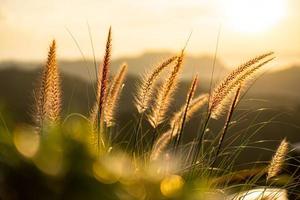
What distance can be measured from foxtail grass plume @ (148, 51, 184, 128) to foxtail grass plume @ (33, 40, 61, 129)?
44 centimetres

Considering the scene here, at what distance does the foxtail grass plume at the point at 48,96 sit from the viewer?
1.93 meters

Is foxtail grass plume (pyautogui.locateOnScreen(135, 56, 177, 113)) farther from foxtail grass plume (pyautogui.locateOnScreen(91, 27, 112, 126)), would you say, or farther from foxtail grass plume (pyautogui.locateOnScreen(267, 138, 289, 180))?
foxtail grass plume (pyautogui.locateOnScreen(267, 138, 289, 180))

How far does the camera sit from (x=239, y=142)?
114 inches

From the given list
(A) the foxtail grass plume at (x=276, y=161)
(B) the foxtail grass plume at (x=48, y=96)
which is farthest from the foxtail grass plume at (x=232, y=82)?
(B) the foxtail grass plume at (x=48, y=96)

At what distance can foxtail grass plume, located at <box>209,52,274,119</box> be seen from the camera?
245 cm

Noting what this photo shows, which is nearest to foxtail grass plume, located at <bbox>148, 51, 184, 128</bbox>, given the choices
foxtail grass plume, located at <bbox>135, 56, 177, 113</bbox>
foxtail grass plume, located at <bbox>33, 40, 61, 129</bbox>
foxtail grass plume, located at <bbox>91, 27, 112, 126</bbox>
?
foxtail grass plume, located at <bbox>135, 56, 177, 113</bbox>

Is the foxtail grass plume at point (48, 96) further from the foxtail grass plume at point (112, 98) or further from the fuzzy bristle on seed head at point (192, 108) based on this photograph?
the fuzzy bristle on seed head at point (192, 108)

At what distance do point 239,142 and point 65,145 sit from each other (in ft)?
6.74

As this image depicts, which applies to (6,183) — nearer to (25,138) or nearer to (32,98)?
(25,138)

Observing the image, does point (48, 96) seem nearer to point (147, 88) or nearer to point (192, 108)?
point (147, 88)

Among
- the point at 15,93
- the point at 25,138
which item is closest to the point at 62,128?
the point at 25,138

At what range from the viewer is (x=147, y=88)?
8.33 feet

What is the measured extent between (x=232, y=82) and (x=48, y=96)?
2.52 ft

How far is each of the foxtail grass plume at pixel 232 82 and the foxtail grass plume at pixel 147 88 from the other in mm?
235
